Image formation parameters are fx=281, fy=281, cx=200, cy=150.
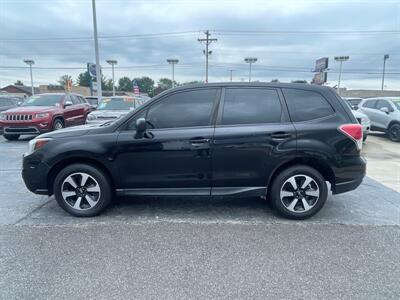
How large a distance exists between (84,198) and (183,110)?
185cm

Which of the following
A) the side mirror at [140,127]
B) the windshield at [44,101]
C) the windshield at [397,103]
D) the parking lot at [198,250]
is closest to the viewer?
the parking lot at [198,250]

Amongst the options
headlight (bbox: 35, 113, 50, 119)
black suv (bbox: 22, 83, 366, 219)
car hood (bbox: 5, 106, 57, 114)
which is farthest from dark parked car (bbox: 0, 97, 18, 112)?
black suv (bbox: 22, 83, 366, 219)

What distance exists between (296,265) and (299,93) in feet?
7.41

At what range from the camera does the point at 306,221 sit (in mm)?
3869

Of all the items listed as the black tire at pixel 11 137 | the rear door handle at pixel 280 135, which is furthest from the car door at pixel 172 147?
the black tire at pixel 11 137

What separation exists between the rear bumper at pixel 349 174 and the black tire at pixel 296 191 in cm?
21

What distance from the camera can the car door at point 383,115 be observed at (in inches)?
473

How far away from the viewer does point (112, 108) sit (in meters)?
10.9

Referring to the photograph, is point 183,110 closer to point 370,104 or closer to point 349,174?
point 349,174

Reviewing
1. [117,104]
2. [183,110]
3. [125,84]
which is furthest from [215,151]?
[125,84]

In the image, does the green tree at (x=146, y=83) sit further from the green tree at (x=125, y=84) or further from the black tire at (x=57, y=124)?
the black tire at (x=57, y=124)

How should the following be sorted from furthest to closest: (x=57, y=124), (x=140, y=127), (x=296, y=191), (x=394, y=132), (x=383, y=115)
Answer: (x=383, y=115), (x=394, y=132), (x=57, y=124), (x=296, y=191), (x=140, y=127)

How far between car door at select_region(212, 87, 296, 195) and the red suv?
8706 mm

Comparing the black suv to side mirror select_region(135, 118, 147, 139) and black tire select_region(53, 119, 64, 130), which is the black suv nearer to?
side mirror select_region(135, 118, 147, 139)
